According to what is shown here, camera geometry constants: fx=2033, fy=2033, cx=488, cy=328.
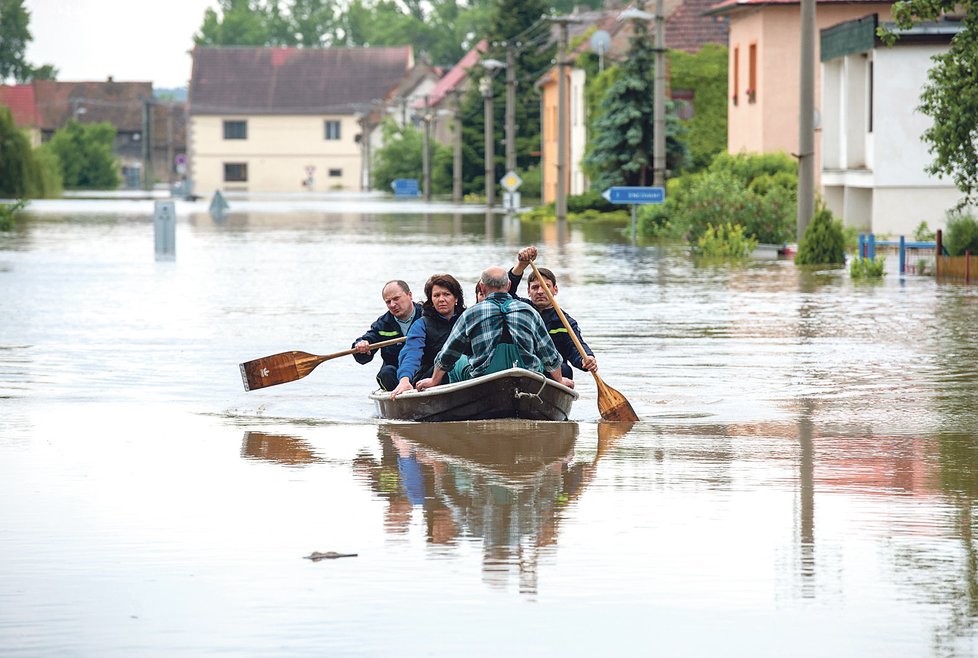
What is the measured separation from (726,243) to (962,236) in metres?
8.39

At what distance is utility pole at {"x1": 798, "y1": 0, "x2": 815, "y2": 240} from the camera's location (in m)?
34.8

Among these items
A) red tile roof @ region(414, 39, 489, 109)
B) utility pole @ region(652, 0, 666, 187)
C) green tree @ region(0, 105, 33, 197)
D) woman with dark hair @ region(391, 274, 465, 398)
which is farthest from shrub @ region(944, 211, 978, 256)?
red tile roof @ region(414, 39, 489, 109)

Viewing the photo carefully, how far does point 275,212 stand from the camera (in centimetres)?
7819

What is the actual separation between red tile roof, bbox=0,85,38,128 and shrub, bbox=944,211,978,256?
450ft

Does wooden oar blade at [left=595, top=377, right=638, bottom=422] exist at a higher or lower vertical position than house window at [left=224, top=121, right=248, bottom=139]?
lower

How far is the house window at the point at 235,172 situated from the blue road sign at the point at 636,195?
118074 millimetres

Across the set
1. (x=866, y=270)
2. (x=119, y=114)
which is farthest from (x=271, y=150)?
(x=866, y=270)

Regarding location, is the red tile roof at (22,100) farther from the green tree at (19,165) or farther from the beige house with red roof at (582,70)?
the beige house with red roof at (582,70)

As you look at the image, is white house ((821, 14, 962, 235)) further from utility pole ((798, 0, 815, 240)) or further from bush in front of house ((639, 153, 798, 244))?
utility pole ((798, 0, 815, 240))

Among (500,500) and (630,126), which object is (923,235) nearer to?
(500,500)

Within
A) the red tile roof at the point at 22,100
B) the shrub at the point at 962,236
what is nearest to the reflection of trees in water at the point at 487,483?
the shrub at the point at 962,236

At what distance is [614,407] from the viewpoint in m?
14.0

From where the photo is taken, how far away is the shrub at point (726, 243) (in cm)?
3872

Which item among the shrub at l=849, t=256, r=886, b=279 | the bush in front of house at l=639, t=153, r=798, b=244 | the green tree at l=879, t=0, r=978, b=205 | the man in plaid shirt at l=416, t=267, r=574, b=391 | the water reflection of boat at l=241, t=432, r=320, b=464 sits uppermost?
the green tree at l=879, t=0, r=978, b=205
